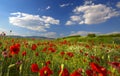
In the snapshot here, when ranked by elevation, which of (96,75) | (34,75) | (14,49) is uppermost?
(14,49)

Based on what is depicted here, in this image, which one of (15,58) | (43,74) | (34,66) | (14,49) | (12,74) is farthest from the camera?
(15,58)

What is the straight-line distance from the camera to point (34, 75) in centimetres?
556

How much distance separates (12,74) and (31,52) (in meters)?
4.26

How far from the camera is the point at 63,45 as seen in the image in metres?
16.0

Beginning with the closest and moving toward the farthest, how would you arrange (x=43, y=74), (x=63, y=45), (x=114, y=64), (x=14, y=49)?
(x=43, y=74) < (x=114, y=64) < (x=14, y=49) < (x=63, y=45)

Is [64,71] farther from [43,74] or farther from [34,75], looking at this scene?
[34,75]

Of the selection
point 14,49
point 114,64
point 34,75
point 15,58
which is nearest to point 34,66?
point 14,49

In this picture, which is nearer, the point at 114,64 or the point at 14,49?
the point at 114,64

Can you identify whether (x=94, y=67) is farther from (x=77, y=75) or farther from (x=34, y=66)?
(x=34, y=66)

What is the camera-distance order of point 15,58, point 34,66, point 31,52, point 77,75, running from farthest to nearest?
1. point 31,52
2. point 15,58
3. point 34,66
4. point 77,75

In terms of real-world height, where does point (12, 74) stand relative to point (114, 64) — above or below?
below

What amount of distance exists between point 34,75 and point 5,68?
2.55ft

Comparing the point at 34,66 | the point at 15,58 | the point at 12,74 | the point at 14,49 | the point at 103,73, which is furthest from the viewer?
the point at 15,58

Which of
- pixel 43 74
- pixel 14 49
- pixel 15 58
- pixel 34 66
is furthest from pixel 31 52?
pixel 43 74
